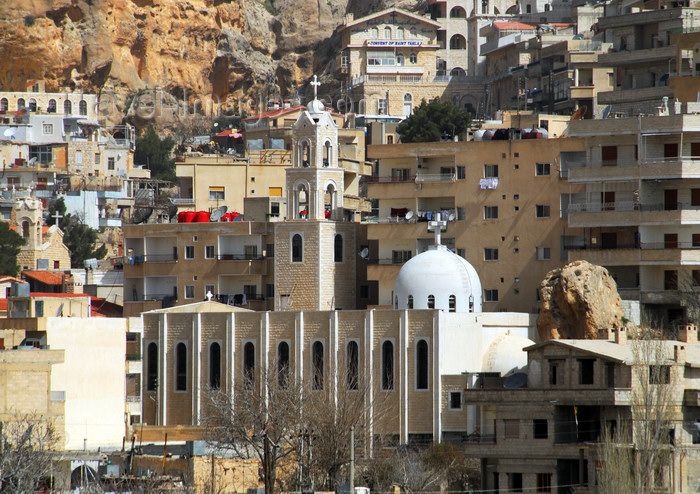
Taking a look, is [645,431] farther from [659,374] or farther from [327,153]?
[327,153]

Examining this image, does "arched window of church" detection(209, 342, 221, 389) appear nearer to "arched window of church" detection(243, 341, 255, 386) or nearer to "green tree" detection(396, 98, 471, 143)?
"arched window of church" detection(243, 341, 255, 386)

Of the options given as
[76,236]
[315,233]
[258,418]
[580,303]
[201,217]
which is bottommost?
[258,418]

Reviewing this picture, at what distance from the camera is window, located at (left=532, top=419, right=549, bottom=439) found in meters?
54.8

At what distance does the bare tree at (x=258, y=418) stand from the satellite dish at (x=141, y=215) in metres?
24.0

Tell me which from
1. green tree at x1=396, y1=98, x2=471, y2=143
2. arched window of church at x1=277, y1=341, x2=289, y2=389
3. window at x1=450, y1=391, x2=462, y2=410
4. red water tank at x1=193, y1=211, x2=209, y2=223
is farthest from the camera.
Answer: green tree at x1=396, y1=98, x2=471, y2=143

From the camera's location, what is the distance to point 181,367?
6900 cm

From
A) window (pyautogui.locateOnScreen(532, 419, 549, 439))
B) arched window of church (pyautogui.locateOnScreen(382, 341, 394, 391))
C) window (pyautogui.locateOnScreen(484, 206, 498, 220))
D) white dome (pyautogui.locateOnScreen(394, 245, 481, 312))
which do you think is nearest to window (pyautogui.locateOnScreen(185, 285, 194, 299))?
white dome (pyautogui.locateOnScreen(394, 245, 481, 312))

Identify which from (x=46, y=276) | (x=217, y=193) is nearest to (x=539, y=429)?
(x=217, y=193)

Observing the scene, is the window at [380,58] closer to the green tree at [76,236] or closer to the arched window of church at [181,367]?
the green tree at [76,236]

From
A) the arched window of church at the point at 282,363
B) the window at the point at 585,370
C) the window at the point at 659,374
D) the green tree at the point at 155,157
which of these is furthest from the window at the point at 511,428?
the green tree at the point at 155,157

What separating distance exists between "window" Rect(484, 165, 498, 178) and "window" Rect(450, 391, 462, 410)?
12.9m

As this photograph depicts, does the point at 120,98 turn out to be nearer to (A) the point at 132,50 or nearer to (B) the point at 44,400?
(A) the point at 132,50

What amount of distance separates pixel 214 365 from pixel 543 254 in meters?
14.2

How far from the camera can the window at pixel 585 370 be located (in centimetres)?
5519
